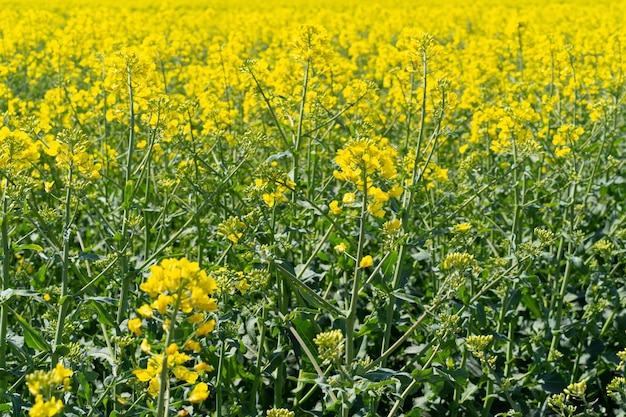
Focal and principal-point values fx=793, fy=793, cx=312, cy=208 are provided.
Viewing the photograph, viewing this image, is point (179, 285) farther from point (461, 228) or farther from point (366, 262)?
point (461, 228)

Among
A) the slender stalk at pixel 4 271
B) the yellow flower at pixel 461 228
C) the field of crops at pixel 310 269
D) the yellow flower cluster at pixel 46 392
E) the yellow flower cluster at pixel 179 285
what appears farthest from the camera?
the yellow flower at pixel 461 228

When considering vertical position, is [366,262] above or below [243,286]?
above

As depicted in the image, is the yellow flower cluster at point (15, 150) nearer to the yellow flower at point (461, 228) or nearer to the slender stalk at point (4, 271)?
the slender stalk at point (4, 271)

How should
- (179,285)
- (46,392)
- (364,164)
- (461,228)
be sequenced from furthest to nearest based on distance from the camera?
(461,228)
(364,164)
(179,285)
(46,392)

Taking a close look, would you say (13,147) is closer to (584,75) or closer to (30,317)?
(30,317)

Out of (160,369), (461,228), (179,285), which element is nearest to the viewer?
(179,285)

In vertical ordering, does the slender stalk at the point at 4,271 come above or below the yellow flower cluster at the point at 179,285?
below

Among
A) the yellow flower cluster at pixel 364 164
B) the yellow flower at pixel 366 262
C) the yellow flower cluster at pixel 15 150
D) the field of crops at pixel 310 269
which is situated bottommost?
Result: the field of crops at pixel 310 269

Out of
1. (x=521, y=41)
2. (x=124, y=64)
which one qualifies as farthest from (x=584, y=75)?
(x=124, y=64)

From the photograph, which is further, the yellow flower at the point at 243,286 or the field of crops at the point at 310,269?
the yellow flower at the point at 243,286

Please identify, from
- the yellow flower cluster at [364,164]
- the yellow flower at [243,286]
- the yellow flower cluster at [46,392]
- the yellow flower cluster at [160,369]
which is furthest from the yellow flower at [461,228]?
the yellow flower cluster at [46,392]

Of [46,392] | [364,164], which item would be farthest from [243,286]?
[46,392]

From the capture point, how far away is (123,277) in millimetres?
3289

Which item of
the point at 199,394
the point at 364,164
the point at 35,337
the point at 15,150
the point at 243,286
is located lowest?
the point at 35,337
